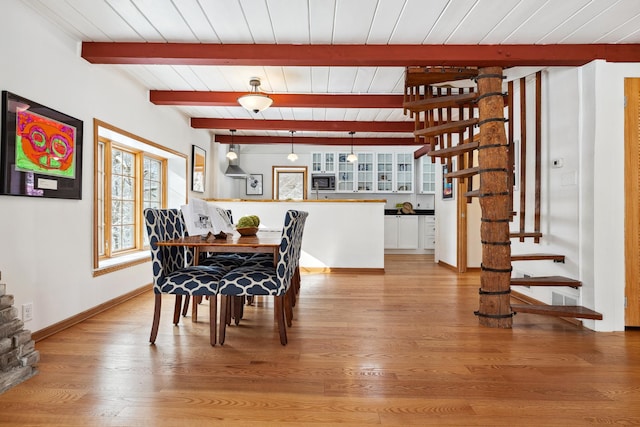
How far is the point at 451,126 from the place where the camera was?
11.3 ft

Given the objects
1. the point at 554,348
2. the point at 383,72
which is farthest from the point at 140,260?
the point at 554,348

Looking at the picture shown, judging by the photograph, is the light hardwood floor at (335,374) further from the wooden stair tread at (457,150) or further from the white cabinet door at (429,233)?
the white cabinet door at (429,233)

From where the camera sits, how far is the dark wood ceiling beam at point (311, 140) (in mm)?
6676

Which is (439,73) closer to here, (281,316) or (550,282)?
(550,282)

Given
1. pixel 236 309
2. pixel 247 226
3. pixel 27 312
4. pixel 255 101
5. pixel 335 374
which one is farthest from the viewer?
pixel 255 101

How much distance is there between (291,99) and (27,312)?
3.15 metres

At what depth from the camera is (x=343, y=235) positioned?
5.68m

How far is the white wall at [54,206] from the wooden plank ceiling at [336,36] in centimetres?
17

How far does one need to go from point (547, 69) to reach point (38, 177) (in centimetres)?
420

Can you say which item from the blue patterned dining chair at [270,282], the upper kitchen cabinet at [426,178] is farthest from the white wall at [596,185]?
the upper kitchen cabinet at [426,178]

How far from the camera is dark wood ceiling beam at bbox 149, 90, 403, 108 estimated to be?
13.9ft

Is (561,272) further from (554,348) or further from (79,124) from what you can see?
(79,124)

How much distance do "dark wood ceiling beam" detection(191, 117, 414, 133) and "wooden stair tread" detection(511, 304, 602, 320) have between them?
3.24 meters

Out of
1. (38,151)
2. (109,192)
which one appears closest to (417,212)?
(109,192)
